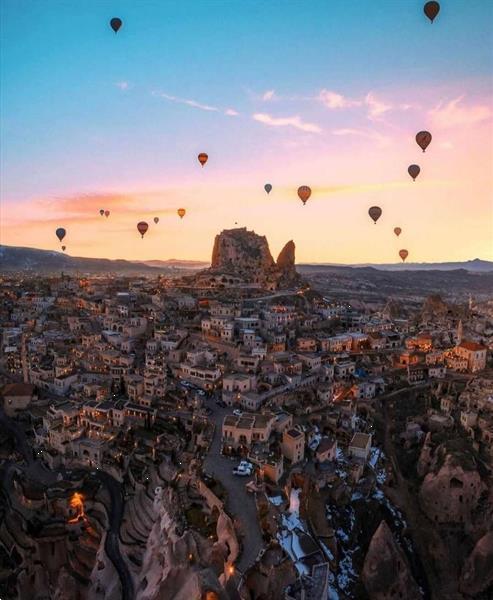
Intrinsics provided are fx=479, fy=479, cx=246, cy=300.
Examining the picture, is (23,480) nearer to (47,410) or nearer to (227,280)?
(47,410)

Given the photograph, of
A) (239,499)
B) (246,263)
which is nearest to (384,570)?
(239,499)

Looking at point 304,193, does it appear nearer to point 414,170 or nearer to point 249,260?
point 414,170

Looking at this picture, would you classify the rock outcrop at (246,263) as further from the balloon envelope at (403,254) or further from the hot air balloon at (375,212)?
the hot air balloon at (375,212)

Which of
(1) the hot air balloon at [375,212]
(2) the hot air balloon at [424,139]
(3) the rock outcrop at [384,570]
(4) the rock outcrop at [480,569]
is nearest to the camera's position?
(3) the rock outcrop at [384,570]

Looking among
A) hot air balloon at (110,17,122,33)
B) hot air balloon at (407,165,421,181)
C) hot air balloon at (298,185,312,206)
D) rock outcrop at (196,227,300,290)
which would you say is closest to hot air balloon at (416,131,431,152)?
hot air balloon at (407,165,421,181)

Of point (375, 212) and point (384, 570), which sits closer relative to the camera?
point (384, 570)

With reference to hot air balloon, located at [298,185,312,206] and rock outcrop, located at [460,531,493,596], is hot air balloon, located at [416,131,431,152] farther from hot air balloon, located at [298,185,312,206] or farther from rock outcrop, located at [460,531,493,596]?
rock outcrop, located at [460,531,493,596]

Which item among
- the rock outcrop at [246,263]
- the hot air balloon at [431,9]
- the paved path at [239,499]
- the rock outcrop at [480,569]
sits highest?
the hot air balloon at [431,9]

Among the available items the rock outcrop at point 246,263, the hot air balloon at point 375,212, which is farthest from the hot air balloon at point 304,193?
the rock outcrop at point 246,263
